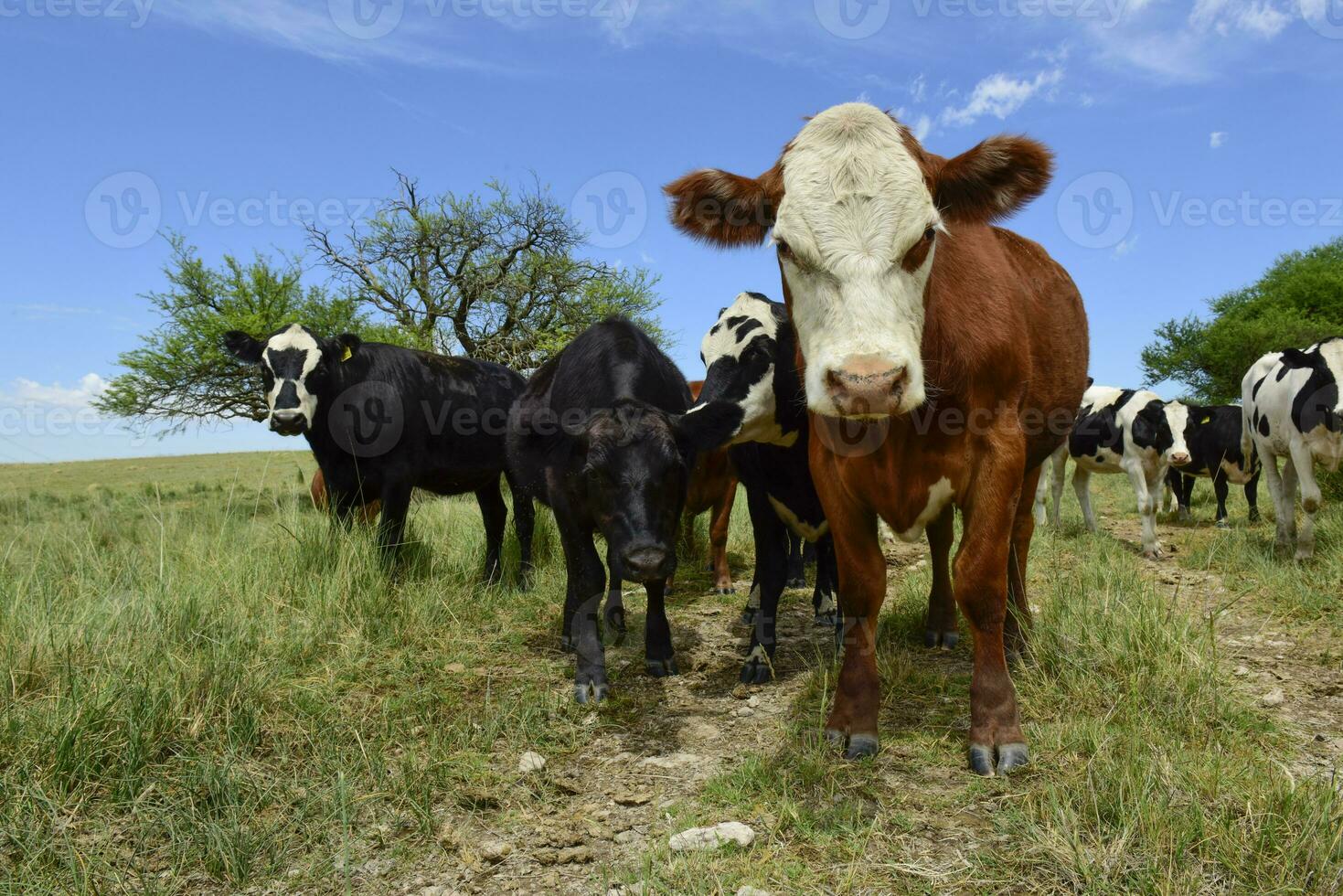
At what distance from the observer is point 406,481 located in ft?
23.3

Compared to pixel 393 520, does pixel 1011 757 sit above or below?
below

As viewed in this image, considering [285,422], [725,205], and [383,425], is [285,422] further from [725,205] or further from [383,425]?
[725,205]

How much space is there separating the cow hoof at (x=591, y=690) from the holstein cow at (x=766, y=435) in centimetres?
89

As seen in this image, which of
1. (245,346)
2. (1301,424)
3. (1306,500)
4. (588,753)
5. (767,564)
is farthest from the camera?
(1301,424)

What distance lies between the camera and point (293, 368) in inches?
273

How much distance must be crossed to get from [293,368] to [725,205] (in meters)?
4.91

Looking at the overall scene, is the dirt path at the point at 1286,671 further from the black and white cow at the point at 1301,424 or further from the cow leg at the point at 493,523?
the cow leg at the point at 493,523

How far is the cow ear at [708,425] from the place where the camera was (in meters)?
4.31

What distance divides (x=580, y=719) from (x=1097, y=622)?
2.84 m

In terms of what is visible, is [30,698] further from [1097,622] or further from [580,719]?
[1097,622]

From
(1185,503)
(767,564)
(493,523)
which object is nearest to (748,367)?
(767,564)

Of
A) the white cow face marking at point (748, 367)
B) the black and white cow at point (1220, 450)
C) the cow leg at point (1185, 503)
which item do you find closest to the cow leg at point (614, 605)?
the white cow face marking at point (748, 367)

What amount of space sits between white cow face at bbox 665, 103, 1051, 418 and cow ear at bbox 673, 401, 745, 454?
1133 millimetres

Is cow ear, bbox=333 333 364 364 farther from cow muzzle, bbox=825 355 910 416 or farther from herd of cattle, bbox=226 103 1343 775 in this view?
cow muzzle, bbox=825 355 910 416
